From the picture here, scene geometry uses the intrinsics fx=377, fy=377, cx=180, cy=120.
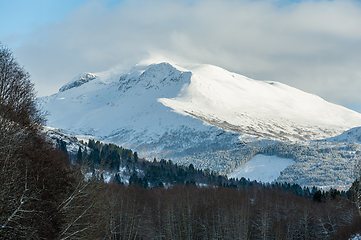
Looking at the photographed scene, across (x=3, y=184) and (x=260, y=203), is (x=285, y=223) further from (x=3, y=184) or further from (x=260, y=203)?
(x=3, y=184)

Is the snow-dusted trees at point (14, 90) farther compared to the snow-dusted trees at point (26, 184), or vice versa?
the snow-dusted trees at point (14, 90)

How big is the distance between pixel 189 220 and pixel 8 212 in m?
62.5

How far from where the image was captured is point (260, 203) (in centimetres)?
8806

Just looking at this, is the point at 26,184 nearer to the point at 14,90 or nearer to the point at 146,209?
the point at 14,90

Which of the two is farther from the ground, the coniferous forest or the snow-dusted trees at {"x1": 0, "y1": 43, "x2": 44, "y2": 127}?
the snow-dusted trees at {"x1": 0, "y1": 43, "x2": 44, "y2": 127}

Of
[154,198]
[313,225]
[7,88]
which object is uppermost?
[7,88]

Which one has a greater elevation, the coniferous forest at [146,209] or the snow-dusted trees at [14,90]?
the snow-dusted trees at [14,90]

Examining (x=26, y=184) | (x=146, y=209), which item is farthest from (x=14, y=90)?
(x=146, y=209)

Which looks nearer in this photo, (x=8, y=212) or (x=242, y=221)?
(x=8, y=212)

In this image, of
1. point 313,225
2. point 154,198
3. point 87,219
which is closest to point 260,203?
point 313,225

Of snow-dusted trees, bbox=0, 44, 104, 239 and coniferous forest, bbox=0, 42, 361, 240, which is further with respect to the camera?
coniferous forest, bbox=0, 42, 361, 240

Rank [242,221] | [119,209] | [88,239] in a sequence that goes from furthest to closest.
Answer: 1. [242,221]
2. [119,209]
3. [88,239]

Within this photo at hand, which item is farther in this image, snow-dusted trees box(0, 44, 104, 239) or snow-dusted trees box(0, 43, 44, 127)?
snow-dusted trees box(0, 43, 44, 127)

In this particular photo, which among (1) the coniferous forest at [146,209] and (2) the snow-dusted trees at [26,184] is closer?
(2) the snow-dusted trees at [26,184]
